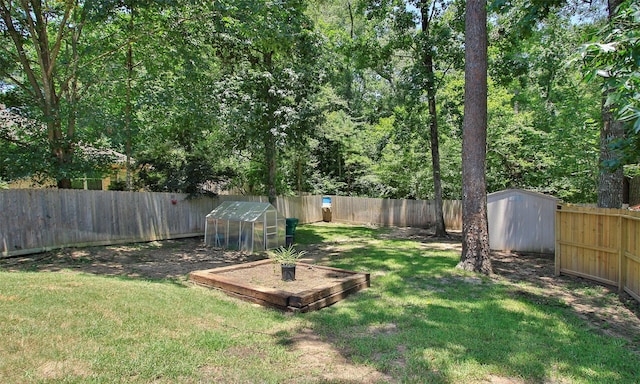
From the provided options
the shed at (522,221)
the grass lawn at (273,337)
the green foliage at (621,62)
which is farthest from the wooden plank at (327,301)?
the shed at (522,221)

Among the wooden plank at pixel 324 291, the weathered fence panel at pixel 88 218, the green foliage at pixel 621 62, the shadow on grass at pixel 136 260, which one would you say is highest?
the green foliage at pixel 621 62

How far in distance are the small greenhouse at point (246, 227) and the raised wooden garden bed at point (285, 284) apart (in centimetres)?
285

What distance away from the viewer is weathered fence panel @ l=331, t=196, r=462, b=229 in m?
17.3

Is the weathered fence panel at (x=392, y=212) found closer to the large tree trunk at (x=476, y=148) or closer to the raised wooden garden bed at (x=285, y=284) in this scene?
the large tree trunk at (x=476, y=148)

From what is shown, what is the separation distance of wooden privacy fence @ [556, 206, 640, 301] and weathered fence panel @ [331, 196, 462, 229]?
9.51 metres

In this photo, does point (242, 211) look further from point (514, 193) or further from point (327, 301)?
point (514, 193)

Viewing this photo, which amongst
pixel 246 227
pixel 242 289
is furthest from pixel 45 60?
pixel 242 289

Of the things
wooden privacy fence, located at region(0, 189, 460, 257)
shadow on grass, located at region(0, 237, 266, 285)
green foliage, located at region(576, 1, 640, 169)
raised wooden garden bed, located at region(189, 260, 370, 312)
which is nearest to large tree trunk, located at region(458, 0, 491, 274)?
raised wooden garden bed, located at region(189, 260, 370, 312)

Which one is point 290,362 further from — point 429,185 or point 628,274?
point 429,185

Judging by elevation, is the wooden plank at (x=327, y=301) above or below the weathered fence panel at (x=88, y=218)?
below

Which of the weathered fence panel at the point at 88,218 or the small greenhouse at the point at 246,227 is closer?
the weathered fence panel at the point at 88,218

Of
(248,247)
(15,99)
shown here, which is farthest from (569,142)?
(15,99)

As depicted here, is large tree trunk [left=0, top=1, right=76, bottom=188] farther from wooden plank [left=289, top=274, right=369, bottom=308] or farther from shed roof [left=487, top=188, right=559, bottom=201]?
shed roof [left=487, top=188, right=559, bottom=201]

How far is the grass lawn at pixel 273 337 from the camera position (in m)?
2.97
